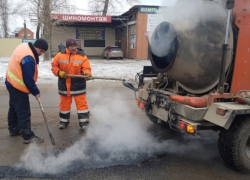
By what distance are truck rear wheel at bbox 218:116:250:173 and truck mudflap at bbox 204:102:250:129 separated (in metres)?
0.21

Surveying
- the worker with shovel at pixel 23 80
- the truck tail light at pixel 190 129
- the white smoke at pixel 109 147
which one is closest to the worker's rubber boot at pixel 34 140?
the worker with shovel at pixel 23 80

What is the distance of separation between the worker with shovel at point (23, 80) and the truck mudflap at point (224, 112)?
2544 mm

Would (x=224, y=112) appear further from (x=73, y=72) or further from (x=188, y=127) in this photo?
(x=73, y=72)

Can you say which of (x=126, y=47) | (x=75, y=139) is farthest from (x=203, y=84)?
(x=126, y=47)

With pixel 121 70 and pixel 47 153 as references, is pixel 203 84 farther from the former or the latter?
pixel 121 70

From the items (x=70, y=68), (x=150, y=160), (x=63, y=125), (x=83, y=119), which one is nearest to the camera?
(x=150, y=160)

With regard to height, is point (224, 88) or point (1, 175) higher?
point (224, 88)

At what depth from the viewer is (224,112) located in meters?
2.98

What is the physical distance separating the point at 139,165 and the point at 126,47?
78.4 feet

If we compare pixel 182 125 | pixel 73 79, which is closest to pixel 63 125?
pixel 73 79

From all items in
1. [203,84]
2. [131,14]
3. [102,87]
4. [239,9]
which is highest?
[131,14]

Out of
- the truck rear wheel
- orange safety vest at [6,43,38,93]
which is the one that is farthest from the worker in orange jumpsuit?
the truck rear wheel

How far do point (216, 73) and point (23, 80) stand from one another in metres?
2.74

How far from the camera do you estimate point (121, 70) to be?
14336 mm
